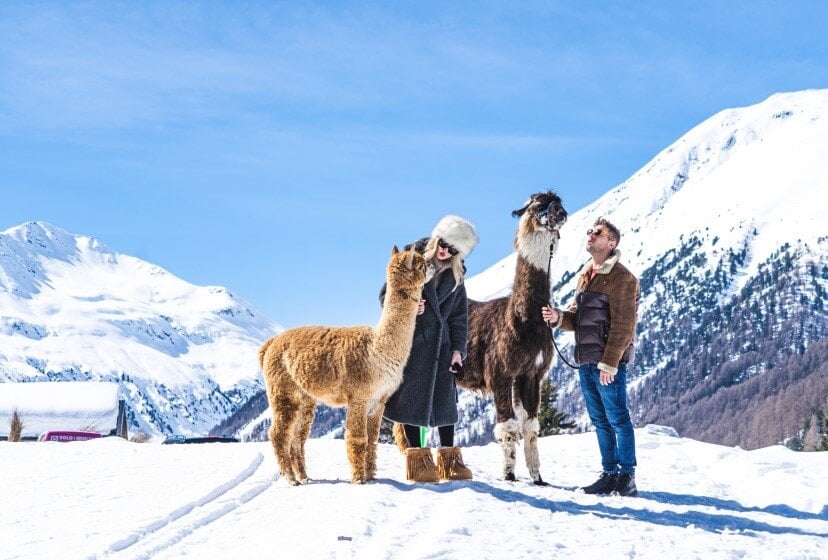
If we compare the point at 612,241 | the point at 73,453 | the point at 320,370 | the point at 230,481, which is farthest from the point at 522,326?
the point at 73,453

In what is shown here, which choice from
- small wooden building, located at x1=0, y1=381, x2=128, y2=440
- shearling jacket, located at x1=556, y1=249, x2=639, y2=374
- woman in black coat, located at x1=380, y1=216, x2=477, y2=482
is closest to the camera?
shearling jacket, located at x1=556, y1=249, x2=639, y2=374

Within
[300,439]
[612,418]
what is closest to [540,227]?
[612,418]

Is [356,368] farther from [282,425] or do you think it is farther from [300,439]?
[300,439]

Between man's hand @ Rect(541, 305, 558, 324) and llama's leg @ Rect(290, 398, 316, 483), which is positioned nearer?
llama's leg @ Rect(290, 398, 316, 483)

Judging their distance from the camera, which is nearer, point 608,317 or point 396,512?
point 396,512

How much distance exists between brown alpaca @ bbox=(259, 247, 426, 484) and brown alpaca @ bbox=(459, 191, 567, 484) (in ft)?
3.70

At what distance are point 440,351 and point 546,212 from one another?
1.53 m

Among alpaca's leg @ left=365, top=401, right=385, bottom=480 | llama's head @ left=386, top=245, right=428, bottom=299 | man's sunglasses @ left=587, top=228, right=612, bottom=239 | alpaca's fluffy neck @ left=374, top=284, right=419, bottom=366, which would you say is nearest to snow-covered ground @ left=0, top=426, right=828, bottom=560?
alpaca's leg @ left=365, top=401, right=385, bottom=480

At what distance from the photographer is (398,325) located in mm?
7848

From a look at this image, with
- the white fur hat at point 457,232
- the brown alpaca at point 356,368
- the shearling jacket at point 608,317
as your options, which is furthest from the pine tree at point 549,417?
the brown alpaca at point 356,368

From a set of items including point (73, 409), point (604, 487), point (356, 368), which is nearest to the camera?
point (356, 368)

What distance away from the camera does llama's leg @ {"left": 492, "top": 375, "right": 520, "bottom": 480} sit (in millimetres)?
8578

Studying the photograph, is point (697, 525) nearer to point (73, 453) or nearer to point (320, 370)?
point (320, 370)

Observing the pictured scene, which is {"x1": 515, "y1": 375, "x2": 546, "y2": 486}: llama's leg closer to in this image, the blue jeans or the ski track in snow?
the blue jeans
